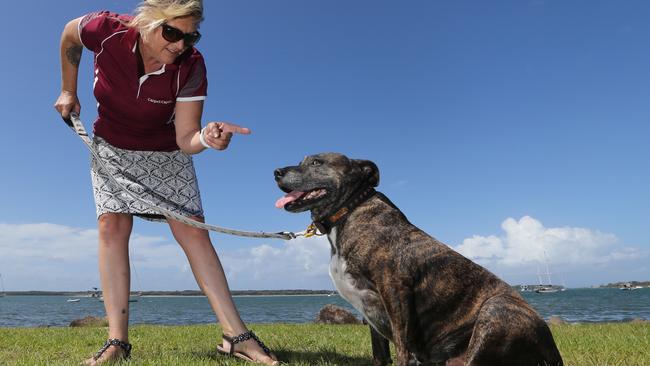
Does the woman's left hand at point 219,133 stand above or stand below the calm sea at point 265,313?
above

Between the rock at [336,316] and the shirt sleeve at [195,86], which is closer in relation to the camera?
the shirt sleeve at [195,86]

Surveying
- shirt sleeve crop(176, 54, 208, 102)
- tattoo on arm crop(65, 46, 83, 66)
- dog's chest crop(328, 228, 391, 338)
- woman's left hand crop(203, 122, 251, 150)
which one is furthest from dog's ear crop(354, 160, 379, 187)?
tattoo on arm crop(65, 46, 83, 66)

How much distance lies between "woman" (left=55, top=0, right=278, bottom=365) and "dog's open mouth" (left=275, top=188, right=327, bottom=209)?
0.89 metres

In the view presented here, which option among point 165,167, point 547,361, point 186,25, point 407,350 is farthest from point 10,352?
point 547,361

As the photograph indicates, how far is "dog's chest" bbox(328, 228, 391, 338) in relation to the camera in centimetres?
414

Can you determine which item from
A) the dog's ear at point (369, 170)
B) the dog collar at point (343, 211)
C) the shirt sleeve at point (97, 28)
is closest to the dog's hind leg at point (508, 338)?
the dog collar at point (343, 211)

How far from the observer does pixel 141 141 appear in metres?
5.19

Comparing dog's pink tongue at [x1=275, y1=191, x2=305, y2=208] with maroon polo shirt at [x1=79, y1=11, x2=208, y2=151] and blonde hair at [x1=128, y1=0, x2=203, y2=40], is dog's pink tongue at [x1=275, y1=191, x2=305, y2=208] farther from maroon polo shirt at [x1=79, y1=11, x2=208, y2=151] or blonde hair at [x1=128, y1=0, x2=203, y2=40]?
blonde hair at [x1=128, y1=0, x2=203, y2=40]

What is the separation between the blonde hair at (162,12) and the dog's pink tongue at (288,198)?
1851mm

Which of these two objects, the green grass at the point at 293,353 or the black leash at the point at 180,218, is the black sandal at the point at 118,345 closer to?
the green grass at the point at 293,353

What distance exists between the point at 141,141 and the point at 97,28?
1.23 metres

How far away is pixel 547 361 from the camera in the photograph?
12.5 feet

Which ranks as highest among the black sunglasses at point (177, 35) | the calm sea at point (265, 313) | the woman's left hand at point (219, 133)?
the black sunglasses at point (177, 35)

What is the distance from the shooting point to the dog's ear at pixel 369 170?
4.68 meters
